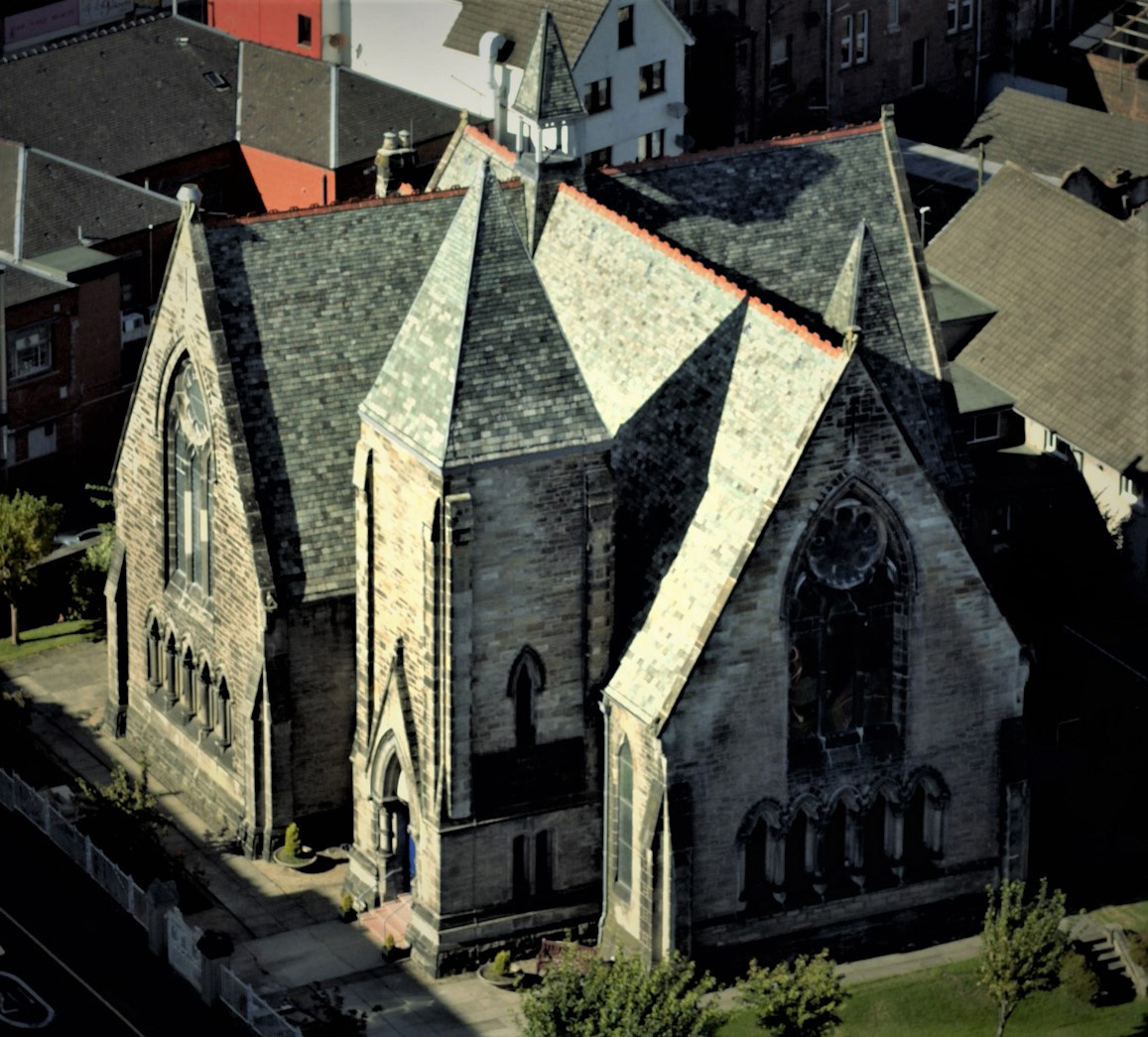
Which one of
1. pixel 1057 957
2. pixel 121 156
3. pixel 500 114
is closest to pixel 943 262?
pixel 500 114

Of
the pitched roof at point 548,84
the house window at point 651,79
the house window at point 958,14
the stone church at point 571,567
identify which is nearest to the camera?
the stone church at point 571,567

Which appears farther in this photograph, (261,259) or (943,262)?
(943,262)

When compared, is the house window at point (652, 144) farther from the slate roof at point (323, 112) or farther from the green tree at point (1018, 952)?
the green tree at point (1018, 952)

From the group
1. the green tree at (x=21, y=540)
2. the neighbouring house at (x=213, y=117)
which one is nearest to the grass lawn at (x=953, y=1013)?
the green tree at (x=21, y=540)

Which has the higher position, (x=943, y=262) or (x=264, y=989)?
(x=943, y=262)

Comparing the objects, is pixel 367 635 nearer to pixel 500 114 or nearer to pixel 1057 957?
pixel 1057 957
